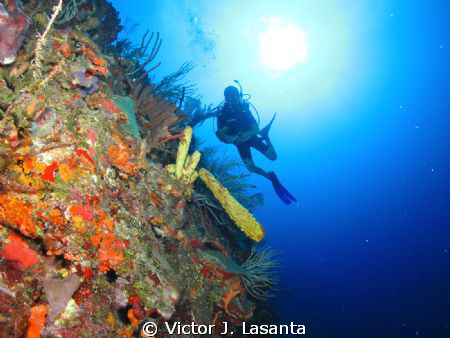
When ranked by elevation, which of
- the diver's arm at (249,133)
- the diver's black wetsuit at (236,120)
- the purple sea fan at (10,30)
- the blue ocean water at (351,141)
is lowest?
the purple sea fan at (10,30)

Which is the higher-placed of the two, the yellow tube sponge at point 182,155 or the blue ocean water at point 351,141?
the blue ocean water at point 351,141

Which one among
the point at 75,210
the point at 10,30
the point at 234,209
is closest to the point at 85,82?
the point at 10,30

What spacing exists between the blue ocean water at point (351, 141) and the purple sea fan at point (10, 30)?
17.8 metres

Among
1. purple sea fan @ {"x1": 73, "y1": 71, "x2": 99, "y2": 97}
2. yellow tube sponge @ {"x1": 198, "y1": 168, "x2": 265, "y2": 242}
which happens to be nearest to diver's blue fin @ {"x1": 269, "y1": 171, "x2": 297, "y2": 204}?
yellow tube sponge @ {"x1": 198, "y1": 168, "x2": 265, "y2": 242}

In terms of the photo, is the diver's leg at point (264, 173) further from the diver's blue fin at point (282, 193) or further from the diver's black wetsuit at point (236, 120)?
the diver's black wetsuit at point (236, 120)

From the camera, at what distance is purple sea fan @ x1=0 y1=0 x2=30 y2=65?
183cm

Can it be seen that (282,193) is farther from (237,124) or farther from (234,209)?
(234,209)

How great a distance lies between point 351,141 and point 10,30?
110313mm

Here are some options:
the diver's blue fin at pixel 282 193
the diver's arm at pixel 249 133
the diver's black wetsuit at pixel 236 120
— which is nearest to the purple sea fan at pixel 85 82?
the diver's arm at pixel 249 133

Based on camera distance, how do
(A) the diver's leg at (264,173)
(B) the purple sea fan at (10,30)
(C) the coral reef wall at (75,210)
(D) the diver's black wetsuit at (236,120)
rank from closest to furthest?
1. (C) the coral reef wall at (75,210)
2. (B) the purple sea fan at (10,30)
3. (A) the diver's leg at (264,173)
4. (D) the diver's black wetsuit at (236,120)

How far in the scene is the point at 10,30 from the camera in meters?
1.85

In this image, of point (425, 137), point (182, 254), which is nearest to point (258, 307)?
point (182, 254)

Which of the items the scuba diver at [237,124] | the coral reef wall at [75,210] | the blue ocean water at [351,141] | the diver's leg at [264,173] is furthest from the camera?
the blue ocean water at [351,141]

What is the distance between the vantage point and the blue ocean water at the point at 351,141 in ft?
126
